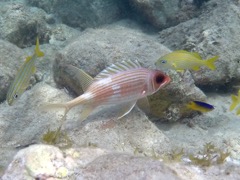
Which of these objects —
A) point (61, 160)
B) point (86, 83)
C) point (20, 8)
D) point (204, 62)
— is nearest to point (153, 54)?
point (204, 62)

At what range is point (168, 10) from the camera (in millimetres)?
7820

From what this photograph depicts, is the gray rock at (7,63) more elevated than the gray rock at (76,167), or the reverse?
the gray rock at (76,167)

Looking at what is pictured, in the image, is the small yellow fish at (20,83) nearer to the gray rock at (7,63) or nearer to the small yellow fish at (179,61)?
the small yellow fish at (179,61)

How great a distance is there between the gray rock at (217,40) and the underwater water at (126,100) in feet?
0.08

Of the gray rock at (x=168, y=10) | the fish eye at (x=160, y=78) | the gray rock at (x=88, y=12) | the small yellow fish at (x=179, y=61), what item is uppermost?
the fish eye at (x=160, y=78)

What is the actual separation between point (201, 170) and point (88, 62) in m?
2.48

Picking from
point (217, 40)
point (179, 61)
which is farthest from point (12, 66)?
point (217, 40)

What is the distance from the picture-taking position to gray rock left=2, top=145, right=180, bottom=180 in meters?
2.09

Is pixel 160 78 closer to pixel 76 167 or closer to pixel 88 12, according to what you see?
pixel 76 167

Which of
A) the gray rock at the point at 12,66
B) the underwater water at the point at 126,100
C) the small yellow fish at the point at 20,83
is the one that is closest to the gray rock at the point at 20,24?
the underwater water at the point at 126,100

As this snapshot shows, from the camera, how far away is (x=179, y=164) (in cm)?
274

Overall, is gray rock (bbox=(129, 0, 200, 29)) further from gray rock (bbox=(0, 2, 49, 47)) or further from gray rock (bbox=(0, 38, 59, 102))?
gray rock (bbox=(0, 38, 59, 102))

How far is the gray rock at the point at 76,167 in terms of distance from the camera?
209cm

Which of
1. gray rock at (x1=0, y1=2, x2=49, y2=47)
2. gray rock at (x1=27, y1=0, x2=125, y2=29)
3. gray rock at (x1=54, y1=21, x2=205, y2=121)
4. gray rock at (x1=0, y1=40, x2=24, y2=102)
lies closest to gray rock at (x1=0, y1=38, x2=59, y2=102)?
gray rock at (x1=0, y1=40, x2=24, y2=102)
